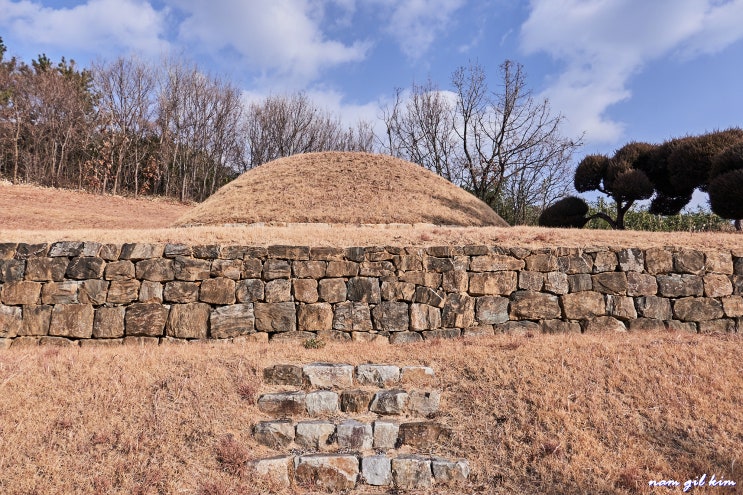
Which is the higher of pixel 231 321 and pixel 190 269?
pixel 190 269

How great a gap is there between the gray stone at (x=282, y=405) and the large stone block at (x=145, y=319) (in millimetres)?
3515

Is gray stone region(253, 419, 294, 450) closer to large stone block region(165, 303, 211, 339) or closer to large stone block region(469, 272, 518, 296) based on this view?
large stone block region(165, 303, 211, 339)

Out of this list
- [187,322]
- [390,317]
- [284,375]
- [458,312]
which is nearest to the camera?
[284,375]

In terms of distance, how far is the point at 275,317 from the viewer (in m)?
8.38

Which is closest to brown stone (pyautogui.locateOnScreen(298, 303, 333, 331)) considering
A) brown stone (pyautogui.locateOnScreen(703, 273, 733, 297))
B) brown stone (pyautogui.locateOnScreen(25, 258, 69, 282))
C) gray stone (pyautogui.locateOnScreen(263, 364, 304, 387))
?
gray stone (pyautogui.locateOnScreen(263, 364, 304, 387))

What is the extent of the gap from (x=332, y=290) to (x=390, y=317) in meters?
1.20

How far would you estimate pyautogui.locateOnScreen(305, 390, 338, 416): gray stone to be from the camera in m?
5.78

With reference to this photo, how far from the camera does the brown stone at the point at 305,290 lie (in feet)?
27.9

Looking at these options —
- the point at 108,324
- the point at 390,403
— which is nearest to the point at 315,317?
the point at 390,403

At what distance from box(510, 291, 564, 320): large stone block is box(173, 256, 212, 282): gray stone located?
5843 millimetres

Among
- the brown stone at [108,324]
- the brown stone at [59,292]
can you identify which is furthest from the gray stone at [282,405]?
the brown stone at [59,292]

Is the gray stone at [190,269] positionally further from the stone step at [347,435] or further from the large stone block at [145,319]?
the stone step at [347,435]

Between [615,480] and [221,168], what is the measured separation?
128 feet

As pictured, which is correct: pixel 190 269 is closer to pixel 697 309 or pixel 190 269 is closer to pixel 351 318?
pixel 351 318
